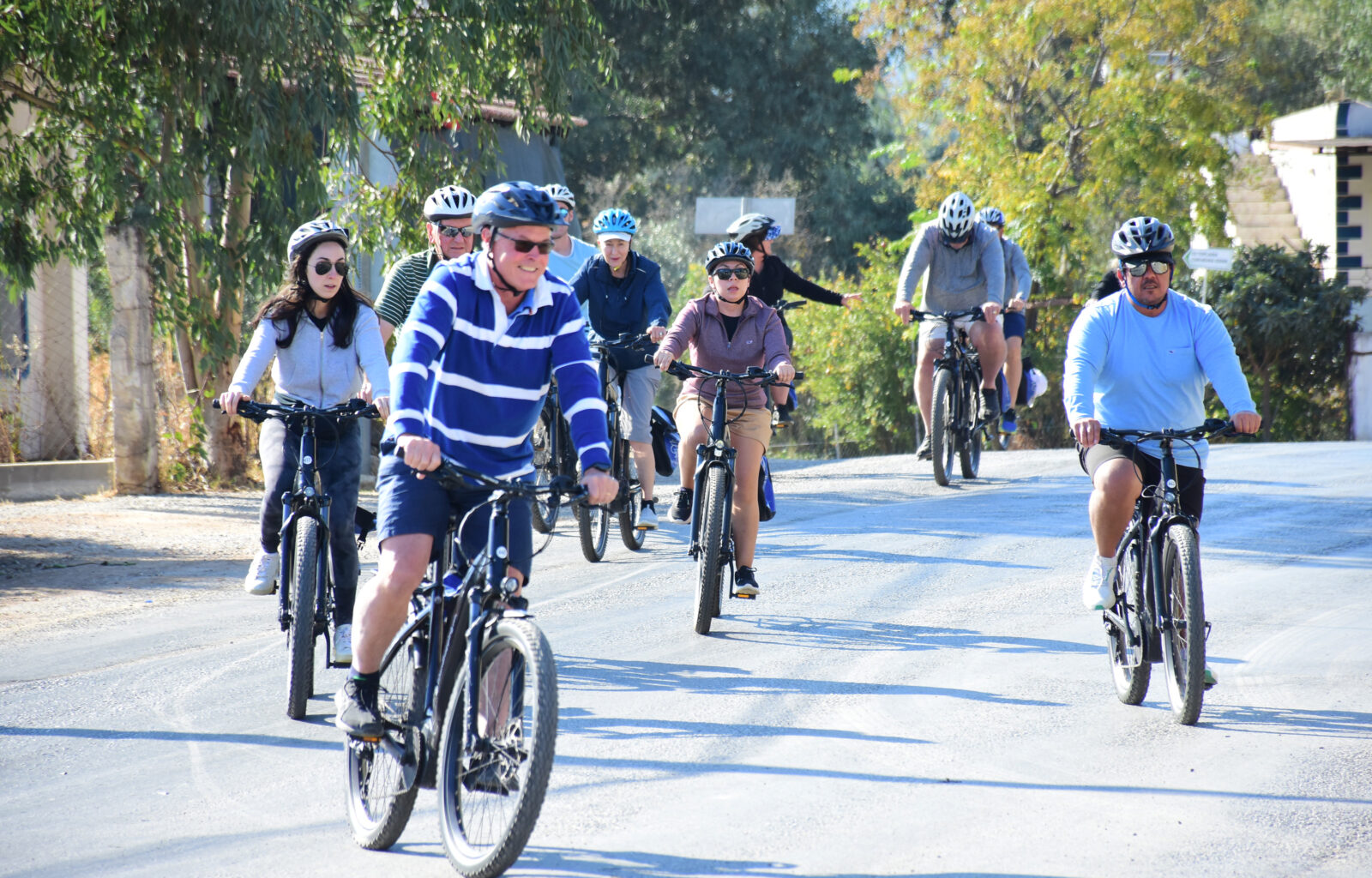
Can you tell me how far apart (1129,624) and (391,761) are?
318 centimetres

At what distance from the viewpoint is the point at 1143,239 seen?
6.07 m

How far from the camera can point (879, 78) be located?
2895cm

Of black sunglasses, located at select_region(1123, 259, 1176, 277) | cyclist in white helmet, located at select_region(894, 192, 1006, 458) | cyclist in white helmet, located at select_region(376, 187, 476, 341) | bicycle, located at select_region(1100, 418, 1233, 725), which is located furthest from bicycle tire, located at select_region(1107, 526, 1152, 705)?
cyclist in white helmet, located at select_region(894, 192, 1006, 458)

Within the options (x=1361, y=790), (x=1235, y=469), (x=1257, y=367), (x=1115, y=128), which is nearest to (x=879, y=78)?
(x=1115, y=128)

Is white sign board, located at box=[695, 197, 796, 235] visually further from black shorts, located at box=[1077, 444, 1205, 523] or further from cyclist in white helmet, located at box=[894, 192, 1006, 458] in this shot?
black shorts, located at box=[1077, 444, 1205, 523]

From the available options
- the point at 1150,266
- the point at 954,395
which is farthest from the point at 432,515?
the point at 954,395

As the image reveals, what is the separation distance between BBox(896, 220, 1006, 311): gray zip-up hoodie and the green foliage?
42.6 ft

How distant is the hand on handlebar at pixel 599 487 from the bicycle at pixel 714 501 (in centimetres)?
314

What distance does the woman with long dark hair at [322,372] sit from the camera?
20.4 feet

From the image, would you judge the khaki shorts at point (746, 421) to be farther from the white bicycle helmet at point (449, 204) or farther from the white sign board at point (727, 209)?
the white sign board at point (727, 209)

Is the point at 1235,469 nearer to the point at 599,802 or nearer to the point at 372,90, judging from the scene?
the point at 372,90

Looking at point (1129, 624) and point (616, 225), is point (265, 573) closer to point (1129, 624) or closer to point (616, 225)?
point (1129, 624)

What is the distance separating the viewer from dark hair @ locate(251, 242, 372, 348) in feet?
20.6

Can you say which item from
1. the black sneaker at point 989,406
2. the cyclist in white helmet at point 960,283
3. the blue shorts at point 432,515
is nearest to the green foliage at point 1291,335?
the black sneaker at point 989,406
